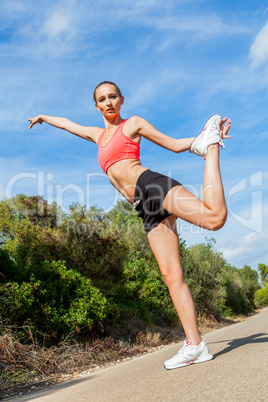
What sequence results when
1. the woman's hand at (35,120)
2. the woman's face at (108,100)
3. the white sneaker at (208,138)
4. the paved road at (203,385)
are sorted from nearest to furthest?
the paved road at (203,385) → the white sneaker at (208,138) → the woman's face at (108,100) → the woman's hand at (35,120)

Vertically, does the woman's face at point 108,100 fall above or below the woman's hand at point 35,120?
below

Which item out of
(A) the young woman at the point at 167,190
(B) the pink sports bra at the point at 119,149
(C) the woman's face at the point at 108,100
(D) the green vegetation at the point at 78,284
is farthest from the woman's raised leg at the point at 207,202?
(D) the green vegetation at the point at 78,284

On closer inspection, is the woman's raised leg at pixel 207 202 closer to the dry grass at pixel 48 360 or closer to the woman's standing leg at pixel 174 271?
the woman's standing leg at pixel 174 271

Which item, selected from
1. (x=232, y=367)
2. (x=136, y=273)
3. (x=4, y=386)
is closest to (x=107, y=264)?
(x=136, y=273)

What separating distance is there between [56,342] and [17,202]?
47.7ft

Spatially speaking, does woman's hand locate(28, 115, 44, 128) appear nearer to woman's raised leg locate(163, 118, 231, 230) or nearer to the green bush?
woman's raised leg locate(163, 118, 231, 230)

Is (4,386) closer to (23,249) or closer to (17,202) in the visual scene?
(23,249)

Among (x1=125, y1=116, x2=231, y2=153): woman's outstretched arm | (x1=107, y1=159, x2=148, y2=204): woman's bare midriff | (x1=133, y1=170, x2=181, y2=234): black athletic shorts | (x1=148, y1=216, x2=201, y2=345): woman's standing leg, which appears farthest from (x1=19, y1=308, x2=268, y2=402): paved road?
(x1=125, y1=116, x2=231, y2=153): woman's outstretched arm

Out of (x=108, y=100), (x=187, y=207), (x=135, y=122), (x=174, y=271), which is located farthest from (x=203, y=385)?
(x=108, y=100)

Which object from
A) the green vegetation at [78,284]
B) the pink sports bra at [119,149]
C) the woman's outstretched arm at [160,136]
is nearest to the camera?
the woman's outstretched arm at [160,136]

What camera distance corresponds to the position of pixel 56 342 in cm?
750

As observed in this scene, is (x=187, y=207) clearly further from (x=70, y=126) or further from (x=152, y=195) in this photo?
(x=70, y=126)

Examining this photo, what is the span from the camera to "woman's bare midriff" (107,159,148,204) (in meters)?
3.38

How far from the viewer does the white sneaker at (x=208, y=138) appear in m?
3.12
